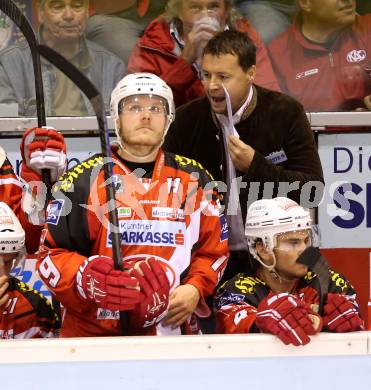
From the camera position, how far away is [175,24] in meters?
4.82

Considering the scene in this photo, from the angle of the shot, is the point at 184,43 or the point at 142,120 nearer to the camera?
the point at 142,120

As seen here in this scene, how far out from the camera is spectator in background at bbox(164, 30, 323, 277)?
13.4 ft

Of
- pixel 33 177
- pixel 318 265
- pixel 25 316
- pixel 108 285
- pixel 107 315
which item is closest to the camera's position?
pixel 108 285

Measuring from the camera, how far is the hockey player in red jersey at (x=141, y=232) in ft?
11.0

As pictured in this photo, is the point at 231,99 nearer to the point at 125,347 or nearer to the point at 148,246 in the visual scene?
the point at 148,246

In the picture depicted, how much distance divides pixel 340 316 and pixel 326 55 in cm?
206

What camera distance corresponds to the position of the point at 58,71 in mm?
4922

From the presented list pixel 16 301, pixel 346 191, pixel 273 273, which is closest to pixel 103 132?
pixel 16 301

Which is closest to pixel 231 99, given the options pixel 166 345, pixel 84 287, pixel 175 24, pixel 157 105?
pixel 157 105

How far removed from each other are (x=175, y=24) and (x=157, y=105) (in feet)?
4.00

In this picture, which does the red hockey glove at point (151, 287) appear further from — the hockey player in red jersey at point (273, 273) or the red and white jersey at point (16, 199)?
the red and white jersey at point (16, 199)

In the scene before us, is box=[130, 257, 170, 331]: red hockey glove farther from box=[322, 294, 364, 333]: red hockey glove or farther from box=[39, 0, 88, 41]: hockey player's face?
box=[39, 0, 88, 41]: hockey player's face

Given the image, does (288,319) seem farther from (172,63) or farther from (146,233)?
(172,63)

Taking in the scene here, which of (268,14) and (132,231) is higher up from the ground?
(268,14)
